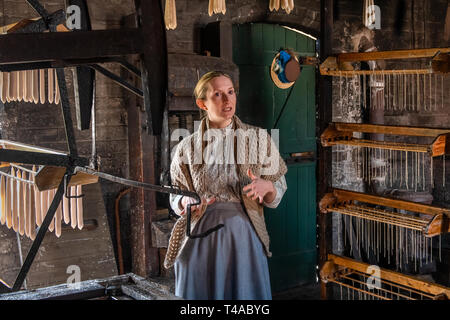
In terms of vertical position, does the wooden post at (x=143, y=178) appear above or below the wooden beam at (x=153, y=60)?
below

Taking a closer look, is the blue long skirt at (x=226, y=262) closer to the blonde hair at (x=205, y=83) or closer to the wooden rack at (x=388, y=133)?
the blonde hair at (x=205, y=83)

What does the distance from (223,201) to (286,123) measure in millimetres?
2635

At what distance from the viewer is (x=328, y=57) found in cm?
359

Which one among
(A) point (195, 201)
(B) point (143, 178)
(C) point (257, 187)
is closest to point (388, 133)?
(C) point (257, 187)

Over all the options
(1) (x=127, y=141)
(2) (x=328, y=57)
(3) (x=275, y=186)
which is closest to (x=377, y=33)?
(2) (x=328, y=57)

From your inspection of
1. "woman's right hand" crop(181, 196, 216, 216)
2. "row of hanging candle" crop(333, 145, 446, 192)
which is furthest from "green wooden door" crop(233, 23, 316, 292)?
"woman's right hand" crop(181, 196, 216, 216)

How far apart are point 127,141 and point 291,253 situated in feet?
6.59

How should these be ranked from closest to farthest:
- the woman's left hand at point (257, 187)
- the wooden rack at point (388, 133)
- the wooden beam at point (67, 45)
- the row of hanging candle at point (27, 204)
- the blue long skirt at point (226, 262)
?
1. the wooden beam at point (67, 45)
2. the woman's left hand at point (257, 187)
3. the blue long skirt at point (226, 262)
4. the row of hanging candle at point (27, 204)
5. the wooden rack at point (388, 133)

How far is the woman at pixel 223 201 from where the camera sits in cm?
256

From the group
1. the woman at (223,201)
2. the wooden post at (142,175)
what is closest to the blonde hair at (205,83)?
the woman at (223,201)

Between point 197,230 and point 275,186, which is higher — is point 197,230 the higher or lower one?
the lower one

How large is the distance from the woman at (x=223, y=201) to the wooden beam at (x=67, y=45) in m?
1.20

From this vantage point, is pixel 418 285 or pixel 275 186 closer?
pixel 275 186
